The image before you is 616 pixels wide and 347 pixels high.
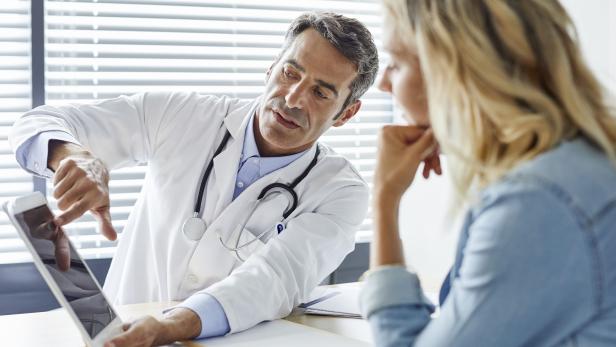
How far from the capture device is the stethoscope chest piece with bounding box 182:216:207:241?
1.85 m

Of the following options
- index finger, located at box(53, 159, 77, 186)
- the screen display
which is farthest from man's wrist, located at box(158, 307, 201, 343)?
index finger, located at box(53, 159, 77, 186)

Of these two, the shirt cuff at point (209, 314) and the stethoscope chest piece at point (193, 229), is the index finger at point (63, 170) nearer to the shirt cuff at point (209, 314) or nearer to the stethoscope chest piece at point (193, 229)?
the shirt cuff at point (209, 314)

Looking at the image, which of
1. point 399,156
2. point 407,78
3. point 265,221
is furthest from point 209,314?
point 407,78

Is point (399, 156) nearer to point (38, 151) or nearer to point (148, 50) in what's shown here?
point (38, 151)

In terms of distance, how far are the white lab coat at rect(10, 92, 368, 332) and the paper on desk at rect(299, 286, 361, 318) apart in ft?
0.15

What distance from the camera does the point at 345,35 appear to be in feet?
6.46

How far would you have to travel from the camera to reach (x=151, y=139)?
2.06m

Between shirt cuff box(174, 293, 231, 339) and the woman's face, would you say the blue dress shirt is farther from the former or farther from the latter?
the woman's face

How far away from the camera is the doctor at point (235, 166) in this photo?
1805 mm

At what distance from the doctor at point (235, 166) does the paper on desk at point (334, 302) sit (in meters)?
0.05

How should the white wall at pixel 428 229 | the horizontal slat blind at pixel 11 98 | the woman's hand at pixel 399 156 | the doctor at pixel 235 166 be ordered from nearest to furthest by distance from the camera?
1. the woman's hand at pixel 399 156
2. the doctor at pixel 235 166
3. the horizontal slat blind at pixel 11 98
4. the white wall at pixel 428 229

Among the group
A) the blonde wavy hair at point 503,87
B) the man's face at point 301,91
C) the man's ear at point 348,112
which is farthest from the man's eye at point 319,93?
the blonde wavy hair at point 503,87

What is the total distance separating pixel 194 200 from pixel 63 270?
2.30 ft

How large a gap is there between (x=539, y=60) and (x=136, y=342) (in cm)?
83
